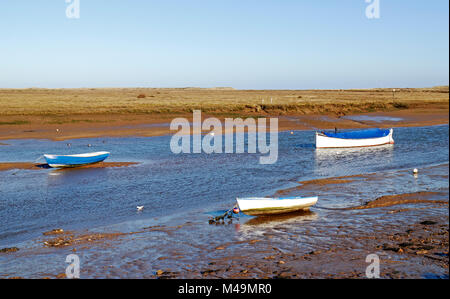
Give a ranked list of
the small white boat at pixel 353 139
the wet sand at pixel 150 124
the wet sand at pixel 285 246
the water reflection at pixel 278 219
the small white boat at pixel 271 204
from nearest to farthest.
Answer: the wet sand at pixel 285 246, the water reflection at pixel 278 219, the small white boat at pixel 271 204, the small white boat at pixel 353 139, the wet sand at pixel 150 124

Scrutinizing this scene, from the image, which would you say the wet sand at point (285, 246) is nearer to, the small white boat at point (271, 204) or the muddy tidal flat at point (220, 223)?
the muddy tidal flat at point (220, 223)

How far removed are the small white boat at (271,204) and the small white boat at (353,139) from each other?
55.3 feet

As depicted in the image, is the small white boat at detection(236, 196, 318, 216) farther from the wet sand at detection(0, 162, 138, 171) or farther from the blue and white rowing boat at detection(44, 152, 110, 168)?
the blue and white rowing boat at detection(44, 152, 110, 168)

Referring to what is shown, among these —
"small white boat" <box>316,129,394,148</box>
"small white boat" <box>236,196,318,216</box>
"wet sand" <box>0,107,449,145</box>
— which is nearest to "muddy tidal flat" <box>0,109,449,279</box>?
"small white boat" <box>236,196,318,216</box>

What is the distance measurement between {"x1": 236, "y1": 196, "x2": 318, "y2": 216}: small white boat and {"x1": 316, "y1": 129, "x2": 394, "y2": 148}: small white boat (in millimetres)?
16856

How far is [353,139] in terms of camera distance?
33.7 m

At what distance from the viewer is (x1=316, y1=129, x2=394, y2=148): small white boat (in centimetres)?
3294

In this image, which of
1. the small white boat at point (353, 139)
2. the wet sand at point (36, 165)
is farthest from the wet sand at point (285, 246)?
the small white boat at point (353, 139)

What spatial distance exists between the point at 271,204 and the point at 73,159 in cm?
1433

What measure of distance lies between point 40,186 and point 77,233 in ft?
27.5

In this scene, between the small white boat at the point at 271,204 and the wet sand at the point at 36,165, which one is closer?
the small white boat at the point at 271,204

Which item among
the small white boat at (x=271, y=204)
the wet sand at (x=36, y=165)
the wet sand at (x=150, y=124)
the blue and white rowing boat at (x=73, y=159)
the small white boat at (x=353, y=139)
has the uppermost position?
the wet sand at (x=150, y=124)

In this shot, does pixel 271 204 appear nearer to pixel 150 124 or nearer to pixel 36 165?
pixel 36 165

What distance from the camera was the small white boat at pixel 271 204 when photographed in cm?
1586
